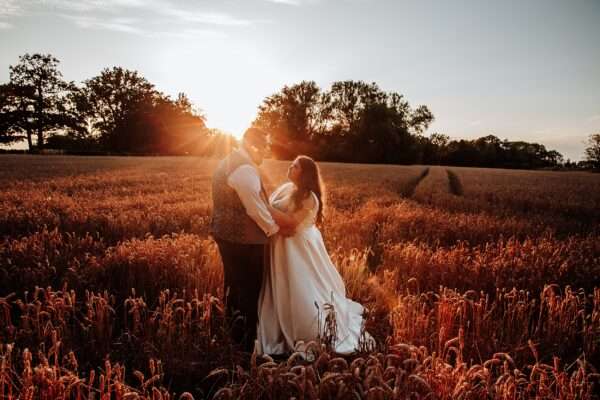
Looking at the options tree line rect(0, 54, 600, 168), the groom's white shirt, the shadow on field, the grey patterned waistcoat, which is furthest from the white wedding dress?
tree line rect(0, 54, 600, 168)

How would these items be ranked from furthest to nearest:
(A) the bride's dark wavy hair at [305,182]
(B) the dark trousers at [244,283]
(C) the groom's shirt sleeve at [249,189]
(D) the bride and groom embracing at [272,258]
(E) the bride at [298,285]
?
(A) the bride's dark wavy hair at [305,182] < (E) the bride at [298,285] < (B) the dark trousers at [244,283] < (D) the bride and groom embracing at [272,258] < (C) the groom's shirt sleeve at [249,189]

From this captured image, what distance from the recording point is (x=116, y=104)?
87.2 metres

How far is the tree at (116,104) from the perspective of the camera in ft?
267

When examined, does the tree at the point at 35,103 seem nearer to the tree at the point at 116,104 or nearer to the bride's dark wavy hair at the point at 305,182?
the tree at the point at 116,104

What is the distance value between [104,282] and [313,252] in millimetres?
3058

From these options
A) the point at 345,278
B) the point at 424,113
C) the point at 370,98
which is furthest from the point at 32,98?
the point at 424,113

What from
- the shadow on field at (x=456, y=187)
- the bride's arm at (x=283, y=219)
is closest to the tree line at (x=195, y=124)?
the shadow on field at (x=456, y=187)

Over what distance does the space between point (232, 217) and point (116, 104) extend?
9854 cm

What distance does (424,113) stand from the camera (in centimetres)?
Answer: 10450

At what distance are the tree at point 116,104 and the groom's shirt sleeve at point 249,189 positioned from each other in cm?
8846

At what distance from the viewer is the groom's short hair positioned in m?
3.56

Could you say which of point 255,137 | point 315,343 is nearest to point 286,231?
point 255,137

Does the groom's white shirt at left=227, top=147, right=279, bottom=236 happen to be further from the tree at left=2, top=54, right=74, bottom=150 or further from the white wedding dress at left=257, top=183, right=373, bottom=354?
the tree at left=2, top=54, right=74, bottom=150

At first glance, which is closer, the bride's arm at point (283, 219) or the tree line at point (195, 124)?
the bride's arm at point (283, 219)
